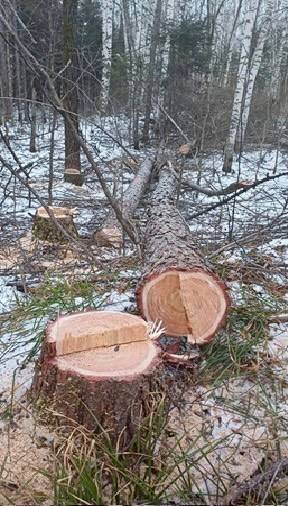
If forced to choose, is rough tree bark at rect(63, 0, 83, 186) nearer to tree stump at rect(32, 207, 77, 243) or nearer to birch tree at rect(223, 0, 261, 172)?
tree stump at rect(32, 207, 77, 243)

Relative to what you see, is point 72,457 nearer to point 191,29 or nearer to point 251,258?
point 251,258

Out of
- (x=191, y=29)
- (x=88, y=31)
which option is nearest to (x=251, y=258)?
(x=191, y=29)

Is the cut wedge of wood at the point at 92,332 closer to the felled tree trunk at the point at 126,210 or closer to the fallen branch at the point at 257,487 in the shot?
the fallen branch at the point at 257,487

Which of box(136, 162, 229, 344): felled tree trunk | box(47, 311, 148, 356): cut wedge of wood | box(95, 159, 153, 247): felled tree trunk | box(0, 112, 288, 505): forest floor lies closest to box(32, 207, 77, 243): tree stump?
box(95, 159, 153, 247): felled tree trunk

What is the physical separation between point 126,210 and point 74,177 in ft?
11.7

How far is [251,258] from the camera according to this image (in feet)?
12.2

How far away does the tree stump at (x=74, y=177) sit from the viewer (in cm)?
853

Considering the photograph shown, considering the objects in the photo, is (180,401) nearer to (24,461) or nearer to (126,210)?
(24,461)

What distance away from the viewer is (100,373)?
1713 mm

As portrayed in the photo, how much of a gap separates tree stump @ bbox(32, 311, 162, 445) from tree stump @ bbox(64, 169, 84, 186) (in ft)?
22.5

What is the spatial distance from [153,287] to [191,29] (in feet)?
44.3

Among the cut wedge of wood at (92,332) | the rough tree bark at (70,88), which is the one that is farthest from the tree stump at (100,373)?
the rough tree bark at (70,88)

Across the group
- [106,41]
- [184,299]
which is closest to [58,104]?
[184,299]

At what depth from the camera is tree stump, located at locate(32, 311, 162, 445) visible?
1.70m
